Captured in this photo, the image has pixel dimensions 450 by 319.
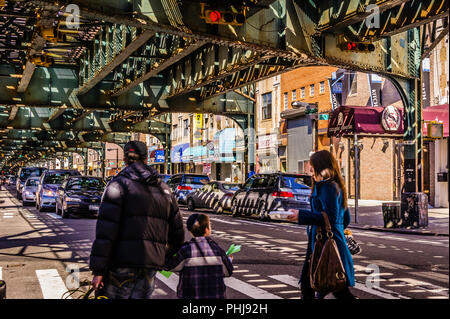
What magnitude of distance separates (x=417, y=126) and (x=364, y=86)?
15171 millimetres

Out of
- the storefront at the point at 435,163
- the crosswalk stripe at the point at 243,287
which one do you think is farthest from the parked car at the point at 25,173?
the crosswalk stripe at the point at 243,287

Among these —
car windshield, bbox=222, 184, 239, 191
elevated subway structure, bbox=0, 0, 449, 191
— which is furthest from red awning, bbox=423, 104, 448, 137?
car windshield, bbox=222, 184, 239, 191

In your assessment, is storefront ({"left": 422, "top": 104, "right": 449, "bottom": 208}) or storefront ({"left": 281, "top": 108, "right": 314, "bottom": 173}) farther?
storefront ({"left": 281, "top": 108, "right": 314, "bottom": 173})

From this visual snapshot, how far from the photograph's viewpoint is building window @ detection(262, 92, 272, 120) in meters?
44.4

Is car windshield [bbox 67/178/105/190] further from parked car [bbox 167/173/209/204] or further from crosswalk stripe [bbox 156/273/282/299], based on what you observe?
crosswalk stripe [bbox 156/273/282/299]

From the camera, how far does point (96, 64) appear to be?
2391cm

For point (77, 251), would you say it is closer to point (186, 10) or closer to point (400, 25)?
point (186, 10)

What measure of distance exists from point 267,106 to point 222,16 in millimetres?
30838

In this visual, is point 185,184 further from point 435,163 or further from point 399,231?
point 399,231

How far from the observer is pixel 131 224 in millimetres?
4379

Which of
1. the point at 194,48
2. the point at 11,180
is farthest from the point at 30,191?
the point at 11,180

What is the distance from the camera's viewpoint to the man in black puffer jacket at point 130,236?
14.2 feet

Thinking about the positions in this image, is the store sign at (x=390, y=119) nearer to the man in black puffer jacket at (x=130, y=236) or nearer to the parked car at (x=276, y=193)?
the parked car at (x=276, y=193)

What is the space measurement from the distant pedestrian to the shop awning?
69.6 feet
